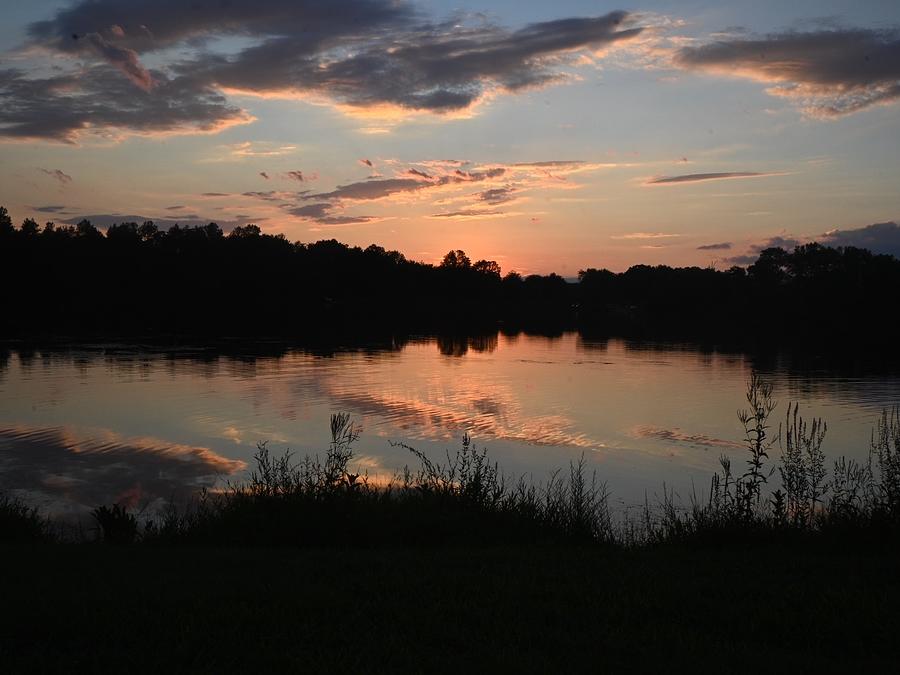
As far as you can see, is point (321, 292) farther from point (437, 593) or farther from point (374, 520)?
point (437, 593)

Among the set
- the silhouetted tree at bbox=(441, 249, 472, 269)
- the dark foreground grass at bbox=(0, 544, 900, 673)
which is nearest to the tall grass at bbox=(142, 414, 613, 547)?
the dark foreground grass at bbox=(0, 544, 900, 673)

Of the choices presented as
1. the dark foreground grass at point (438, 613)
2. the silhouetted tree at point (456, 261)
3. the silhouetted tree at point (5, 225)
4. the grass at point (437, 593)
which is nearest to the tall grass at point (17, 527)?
the grass at point (437, 593)

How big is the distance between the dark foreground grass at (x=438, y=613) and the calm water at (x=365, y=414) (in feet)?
26.3

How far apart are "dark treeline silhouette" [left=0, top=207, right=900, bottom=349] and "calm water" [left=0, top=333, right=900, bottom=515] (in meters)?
26.4

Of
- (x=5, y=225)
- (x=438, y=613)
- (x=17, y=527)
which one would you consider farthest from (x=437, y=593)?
(x=5, y=225)

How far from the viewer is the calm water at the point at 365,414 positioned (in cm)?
1806

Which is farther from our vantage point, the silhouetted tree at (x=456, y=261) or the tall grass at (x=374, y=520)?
the silhouetted tree at (x=456, y=261)

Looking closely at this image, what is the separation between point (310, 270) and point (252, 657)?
126 m

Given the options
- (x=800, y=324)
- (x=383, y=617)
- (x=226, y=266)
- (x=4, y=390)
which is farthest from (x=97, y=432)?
(x=800, y=324)

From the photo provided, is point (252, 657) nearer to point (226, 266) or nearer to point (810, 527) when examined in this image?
point (810, 527)

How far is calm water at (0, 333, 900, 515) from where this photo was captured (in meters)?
18.1

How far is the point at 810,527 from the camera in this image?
10836 millimetres

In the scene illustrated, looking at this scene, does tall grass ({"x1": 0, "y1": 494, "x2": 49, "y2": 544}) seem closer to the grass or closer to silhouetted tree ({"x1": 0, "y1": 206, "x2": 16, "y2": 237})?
the grass

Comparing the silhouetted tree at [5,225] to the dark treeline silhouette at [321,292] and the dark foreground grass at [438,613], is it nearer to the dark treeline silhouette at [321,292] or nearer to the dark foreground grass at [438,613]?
the dark treeline silhouette at [321,292]
